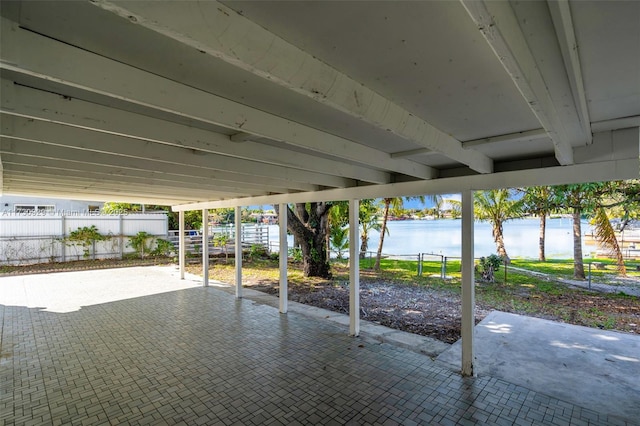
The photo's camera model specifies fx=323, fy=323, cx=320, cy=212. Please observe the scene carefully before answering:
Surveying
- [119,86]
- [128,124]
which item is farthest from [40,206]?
→ [119,86]

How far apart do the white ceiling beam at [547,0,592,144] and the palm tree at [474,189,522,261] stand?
10750 millimetres

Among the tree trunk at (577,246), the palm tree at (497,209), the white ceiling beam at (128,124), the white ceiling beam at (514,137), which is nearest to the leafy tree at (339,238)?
the palm tree at (497,209)

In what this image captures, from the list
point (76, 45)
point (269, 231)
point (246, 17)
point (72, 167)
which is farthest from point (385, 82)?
point (269, 231)

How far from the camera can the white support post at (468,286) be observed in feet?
12.5

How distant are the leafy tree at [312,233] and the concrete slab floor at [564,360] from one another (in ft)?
17.0

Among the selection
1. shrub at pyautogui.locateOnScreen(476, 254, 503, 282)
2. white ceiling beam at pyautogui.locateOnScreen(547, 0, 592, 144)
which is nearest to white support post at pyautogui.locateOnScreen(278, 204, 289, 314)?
white ceiling beam at pyautogui.locateOnScreen(547, 0, 592, 144)

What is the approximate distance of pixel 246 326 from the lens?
5602 millimetres

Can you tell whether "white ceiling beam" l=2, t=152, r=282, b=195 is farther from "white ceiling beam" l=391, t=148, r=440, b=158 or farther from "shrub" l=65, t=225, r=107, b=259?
"shrub" l=65, t=225, r=107, b=259

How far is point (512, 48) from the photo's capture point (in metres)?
1.03

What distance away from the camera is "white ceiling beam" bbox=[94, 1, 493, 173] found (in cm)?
92

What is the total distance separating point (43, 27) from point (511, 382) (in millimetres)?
4783

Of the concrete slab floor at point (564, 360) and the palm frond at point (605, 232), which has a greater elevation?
the palm frond at point (605, 232)

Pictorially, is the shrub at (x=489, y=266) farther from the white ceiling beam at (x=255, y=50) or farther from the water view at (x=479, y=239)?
the white ceiling beam at (x=255, y=50)

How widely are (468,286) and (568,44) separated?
10.4 feet
